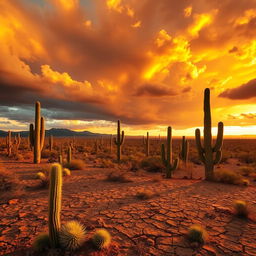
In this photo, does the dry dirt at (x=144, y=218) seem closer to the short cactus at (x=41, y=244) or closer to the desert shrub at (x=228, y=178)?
the short cactus at (x=41, y=244)

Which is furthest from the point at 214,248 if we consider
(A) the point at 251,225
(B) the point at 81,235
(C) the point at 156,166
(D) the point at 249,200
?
(C) the point at 156,166

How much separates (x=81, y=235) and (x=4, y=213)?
9.66 ft

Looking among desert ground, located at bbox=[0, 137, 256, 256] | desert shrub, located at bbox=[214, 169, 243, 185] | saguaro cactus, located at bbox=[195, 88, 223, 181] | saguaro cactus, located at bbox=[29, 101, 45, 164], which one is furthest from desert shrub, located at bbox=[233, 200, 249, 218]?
saguaro cactus, located at bbox=[29, 101, 45, 164]

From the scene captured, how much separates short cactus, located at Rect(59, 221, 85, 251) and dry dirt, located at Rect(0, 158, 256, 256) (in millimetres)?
739

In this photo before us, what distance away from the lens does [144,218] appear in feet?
14.6

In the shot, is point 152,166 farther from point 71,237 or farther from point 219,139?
point 71,237

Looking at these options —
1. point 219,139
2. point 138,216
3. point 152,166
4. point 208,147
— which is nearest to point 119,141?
point 152,166

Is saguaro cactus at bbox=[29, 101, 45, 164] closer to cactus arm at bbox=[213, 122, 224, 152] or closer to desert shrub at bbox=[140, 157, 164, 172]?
desert shrub at bbox=[140, 157, 164, 172]

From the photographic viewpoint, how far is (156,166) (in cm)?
1252

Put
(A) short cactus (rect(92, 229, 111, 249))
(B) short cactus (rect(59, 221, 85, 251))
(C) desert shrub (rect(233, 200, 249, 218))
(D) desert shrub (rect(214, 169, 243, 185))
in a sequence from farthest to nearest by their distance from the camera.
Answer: (D) desert shrub (rect(214, 169, 243, 185))
(C) desert shrub (rect(233, 200, 249, 218))
(A) short cactus (rect(92, 229, 111, 249))
(B) short cactus (rect(59, 221, 85, 251))

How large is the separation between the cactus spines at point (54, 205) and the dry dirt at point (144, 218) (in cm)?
63

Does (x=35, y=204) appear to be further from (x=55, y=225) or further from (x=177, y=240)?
(x=177, y=240)

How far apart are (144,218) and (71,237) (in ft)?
6.79

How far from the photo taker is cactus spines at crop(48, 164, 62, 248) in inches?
117
